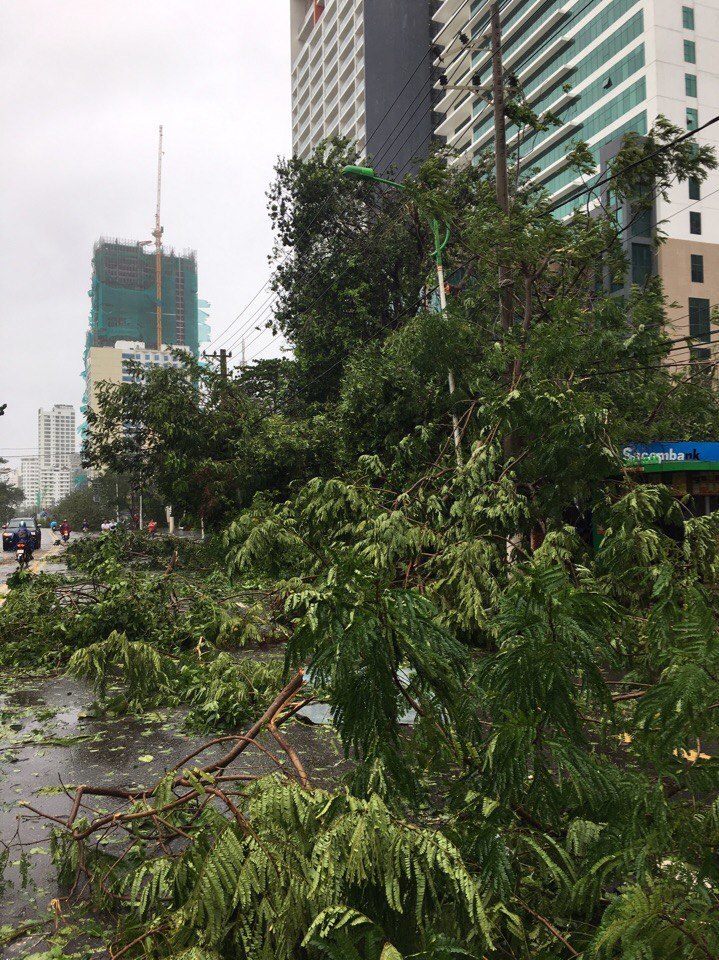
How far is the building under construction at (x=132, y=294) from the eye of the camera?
13675 cm

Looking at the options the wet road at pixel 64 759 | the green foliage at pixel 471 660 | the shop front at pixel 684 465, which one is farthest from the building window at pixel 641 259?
the wet road at pixel 64 759

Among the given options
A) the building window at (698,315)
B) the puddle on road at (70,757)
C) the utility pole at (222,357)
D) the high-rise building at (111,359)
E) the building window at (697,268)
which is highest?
the high-rise building at (111,359)

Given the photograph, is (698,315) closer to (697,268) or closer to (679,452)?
(697,268)

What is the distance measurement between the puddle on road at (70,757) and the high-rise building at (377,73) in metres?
60.3

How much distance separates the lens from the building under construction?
136750mm

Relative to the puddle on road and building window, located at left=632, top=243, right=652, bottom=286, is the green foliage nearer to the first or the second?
the puddle on road

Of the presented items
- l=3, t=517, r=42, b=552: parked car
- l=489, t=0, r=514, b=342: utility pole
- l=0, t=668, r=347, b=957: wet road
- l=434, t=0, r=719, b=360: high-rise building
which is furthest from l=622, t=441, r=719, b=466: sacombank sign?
l=3, t=517, r=42, b=552: parked car

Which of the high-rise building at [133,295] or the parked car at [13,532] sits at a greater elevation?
the high-rise building at [133,295]

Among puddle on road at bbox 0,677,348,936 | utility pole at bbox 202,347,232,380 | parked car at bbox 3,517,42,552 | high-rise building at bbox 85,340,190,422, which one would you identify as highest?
high-rise building at bbox 85,340,190,422

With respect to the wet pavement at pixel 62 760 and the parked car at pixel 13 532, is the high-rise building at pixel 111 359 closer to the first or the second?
the parked car at pixel 13 532

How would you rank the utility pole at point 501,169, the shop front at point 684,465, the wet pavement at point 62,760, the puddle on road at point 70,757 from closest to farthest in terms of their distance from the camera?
the wet pavement at point 62,760, the puddle on road at point 70,757, the utility pole at point 501,169, the shop front at point 684,465

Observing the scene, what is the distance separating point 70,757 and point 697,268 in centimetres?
4455

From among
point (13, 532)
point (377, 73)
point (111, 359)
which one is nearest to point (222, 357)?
point (13, 532)

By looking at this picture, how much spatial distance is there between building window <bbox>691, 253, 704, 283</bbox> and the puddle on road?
4227cm
